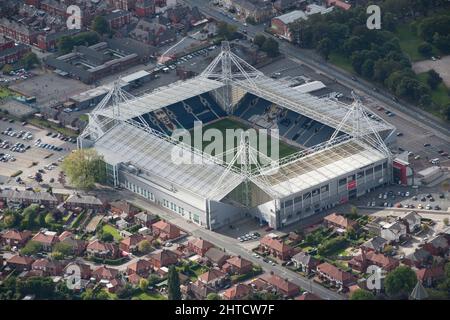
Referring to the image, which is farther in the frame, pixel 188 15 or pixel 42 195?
pixel 188 15

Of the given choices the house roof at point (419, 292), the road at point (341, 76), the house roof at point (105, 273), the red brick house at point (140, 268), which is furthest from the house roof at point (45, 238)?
the road at point (341, 76)

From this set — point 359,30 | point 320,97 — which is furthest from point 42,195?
point 359,30

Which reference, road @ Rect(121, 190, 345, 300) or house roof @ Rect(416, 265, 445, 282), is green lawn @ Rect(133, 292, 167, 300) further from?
house roof @ Rect(416, 265, 445, 282)

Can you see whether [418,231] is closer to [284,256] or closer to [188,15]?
[284,256]

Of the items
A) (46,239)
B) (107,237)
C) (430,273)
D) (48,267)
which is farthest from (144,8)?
(430,273)

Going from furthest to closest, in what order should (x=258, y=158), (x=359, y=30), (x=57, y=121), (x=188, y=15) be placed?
1. (x=188, y=15)
2. (x=359, y=30)
3. (x=57, y=121)
4. (x=258, y=158)

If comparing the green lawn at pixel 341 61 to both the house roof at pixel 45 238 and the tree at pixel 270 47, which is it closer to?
the tree at pixel 270 47

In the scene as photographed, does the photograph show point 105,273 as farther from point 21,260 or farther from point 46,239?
point 46,239

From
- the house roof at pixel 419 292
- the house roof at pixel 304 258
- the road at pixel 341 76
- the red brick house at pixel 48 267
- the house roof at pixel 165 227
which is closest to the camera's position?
the house roof at pixel 419 292
